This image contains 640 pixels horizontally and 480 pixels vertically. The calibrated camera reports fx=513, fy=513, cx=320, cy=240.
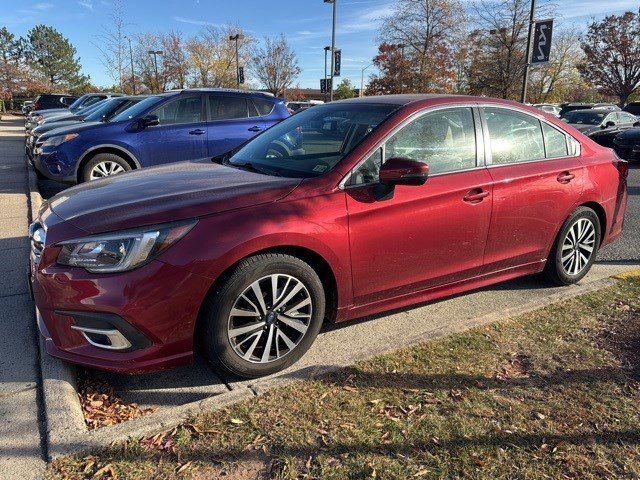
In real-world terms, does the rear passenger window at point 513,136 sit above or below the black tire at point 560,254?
above

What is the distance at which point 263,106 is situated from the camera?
8.96m

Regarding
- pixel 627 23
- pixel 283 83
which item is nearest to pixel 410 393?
pixel 283 83

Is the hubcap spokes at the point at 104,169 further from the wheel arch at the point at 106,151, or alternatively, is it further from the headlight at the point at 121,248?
the headlight at the point at 121,248

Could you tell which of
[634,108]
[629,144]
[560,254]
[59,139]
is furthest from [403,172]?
[634,108]

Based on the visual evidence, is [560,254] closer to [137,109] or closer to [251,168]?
[251,168]

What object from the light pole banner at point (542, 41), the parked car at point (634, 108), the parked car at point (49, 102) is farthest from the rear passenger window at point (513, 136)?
the parked car at point (49, 102)

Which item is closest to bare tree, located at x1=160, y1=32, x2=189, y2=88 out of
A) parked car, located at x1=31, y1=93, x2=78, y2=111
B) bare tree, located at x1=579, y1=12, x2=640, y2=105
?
parked car, located at x1=31, y1=93, x2=78, y2=111

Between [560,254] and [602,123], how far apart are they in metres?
14.8

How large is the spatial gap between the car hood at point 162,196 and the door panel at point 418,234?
0.55 meters

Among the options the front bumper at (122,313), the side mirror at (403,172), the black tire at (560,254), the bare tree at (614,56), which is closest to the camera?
the front bumper at (122,313)

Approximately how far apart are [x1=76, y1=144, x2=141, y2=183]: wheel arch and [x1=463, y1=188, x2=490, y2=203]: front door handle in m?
5.89

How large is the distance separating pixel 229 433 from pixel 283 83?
5246 cm

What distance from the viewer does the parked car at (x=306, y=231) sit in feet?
8.99

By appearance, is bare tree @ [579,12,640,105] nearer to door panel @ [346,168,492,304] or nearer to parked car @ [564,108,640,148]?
parked car @ [564,108,640,148]
